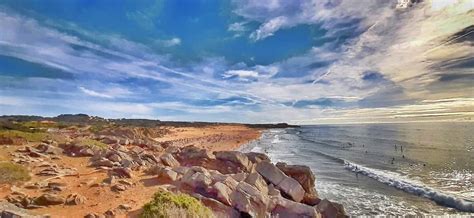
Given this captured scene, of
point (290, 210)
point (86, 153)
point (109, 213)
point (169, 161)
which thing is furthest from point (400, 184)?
point (109, 213)

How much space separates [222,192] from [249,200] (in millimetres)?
1151

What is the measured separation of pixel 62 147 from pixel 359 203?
20.4 m

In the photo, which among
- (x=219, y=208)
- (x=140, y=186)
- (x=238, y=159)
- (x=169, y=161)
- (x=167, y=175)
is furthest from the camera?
(x=169, y=161)

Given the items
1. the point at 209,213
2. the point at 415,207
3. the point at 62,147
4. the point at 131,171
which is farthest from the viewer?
the point at 62,147

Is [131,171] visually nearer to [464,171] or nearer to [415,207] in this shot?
[415,207]

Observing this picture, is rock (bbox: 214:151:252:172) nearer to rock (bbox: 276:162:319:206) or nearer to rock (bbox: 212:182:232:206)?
rock (bbox: 276:162:319:206)

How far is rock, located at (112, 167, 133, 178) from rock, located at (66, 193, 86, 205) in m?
3.55

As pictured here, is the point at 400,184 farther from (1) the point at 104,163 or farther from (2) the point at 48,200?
(2) the point at 48,200

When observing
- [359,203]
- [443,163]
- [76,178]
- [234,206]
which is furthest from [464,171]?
[76,178]

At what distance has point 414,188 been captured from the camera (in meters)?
26.6

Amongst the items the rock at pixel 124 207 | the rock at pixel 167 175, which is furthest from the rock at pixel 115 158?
the rock at pixel 124 207

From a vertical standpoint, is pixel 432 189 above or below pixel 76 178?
below

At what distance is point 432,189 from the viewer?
26.0 m

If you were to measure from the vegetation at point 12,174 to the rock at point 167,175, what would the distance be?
231 inches
